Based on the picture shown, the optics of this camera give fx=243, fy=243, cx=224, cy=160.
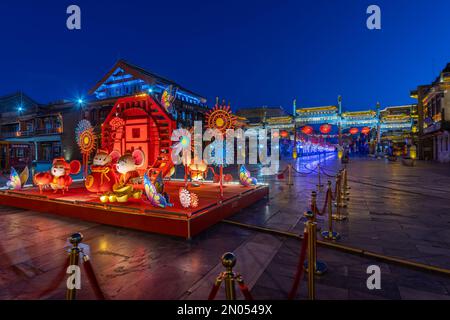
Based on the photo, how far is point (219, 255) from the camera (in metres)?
3.90

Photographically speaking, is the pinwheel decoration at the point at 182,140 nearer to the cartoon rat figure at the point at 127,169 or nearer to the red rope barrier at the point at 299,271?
the cartoon rat figure at the point at 127,169

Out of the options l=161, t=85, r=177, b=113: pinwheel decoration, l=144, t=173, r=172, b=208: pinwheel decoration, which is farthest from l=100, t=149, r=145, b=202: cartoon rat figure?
l=161, t=85, r=177, b=113: pinwheel decoration

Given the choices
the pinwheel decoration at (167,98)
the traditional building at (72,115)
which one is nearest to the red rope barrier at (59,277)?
the pinwheel decoration at (167,98)

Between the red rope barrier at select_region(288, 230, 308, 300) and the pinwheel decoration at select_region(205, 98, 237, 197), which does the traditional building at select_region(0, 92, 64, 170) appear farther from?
the red rope barrier at select_region(288, 230, 308, 300)

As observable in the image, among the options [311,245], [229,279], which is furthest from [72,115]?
[229,279]

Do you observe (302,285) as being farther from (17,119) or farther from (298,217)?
(17,119)

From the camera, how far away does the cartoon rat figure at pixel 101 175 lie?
20.7 ft

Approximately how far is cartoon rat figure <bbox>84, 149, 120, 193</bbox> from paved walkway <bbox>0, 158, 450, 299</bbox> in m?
1.02

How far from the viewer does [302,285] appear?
300cm

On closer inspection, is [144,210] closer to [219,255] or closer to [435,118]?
[219,255]

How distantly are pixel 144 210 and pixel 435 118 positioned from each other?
32178 millimetres

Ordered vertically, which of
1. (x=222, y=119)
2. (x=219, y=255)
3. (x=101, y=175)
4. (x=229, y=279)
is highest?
(x=222, y=119)

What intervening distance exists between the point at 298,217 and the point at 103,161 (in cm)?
520

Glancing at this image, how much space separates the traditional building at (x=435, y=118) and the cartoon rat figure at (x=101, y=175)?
25.7 meters
